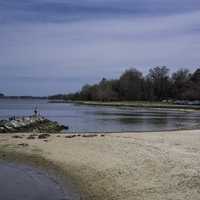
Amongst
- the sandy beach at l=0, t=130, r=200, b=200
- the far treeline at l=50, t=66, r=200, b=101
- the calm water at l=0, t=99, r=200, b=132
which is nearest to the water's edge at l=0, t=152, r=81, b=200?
the sandy beach at l=0, t=130, r=200, b=200

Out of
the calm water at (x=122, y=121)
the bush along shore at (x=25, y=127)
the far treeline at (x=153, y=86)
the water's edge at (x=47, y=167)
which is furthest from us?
the far treeline at (x=153, y=86)

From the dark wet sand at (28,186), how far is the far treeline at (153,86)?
12318 cm

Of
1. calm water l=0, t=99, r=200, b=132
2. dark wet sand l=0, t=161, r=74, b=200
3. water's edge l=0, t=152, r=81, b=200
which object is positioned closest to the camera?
dark wet sand l=0, t=161, r=74, b=200

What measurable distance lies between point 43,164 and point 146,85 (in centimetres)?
13824

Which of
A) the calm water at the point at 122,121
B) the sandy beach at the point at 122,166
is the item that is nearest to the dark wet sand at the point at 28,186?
the sandy beach at the point at 122,166

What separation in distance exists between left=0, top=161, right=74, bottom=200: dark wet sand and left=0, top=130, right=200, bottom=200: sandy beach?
2.47ft

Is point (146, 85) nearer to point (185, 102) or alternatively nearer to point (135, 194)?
point (185, 102)

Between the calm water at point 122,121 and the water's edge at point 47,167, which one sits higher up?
the water's edge at point 47,167

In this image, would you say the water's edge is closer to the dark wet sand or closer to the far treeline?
the dark wet sand

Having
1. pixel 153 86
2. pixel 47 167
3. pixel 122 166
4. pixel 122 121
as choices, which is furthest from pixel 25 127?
pixel 153 86

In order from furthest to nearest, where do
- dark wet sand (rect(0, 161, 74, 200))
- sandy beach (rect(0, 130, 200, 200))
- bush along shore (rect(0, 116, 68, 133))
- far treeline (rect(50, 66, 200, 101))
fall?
far treeline (rect(50, 66, 200, 101))
bush along shore (rect(0, 116, 68, 133))
dark wet sand (rect(0, 161, 74, 200))
sandy beach (rect(0, 130, 200, 200))

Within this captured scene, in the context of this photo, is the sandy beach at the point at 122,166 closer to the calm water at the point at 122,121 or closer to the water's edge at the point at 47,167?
the water's edge at the point at 47,167

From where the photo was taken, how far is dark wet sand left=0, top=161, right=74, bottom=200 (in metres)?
12.0

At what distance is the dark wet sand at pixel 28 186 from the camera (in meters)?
12.0
